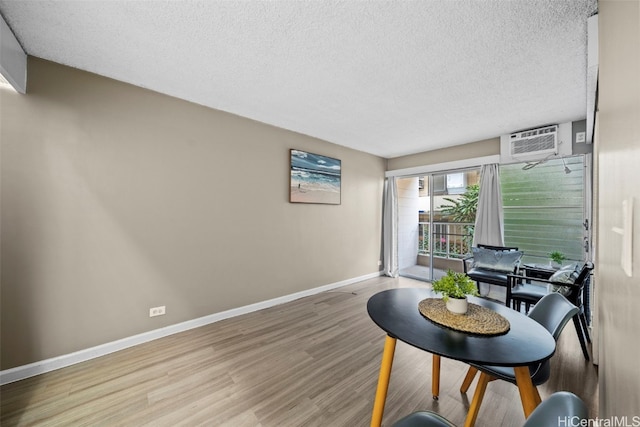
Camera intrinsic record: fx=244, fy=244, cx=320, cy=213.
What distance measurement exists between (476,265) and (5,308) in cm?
515

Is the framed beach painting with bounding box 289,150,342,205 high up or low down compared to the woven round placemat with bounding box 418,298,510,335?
up

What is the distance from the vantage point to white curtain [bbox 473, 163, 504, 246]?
3809 mm

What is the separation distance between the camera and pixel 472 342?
1.18 metres

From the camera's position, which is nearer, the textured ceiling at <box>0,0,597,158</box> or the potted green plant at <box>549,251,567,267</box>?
the textured ceiling at <box>0,0,597,158</box>

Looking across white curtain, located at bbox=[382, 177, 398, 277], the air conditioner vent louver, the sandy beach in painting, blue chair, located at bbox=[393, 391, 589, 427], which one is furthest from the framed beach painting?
blue chair, located at bbox=[393, 391, 589, 427]

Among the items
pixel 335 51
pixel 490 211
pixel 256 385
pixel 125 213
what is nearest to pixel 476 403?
pixel 256 385

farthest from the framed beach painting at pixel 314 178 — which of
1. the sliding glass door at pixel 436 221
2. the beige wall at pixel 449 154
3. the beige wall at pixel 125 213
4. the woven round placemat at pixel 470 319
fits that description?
the woven round placemat at pixel 470 319

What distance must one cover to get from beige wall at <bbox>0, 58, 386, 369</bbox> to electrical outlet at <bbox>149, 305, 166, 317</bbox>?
0.14ft

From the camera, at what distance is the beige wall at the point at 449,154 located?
391 centimetres

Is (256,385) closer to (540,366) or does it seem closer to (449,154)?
(540,366)

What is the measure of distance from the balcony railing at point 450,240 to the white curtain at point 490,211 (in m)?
0.67

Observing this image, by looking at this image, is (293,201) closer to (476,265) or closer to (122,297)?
(122,297)

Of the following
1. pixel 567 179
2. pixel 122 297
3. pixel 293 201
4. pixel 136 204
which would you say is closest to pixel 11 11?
pixel 136 204

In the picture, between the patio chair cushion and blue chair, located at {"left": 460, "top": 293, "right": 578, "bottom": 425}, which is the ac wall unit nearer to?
the patio chair cushion
